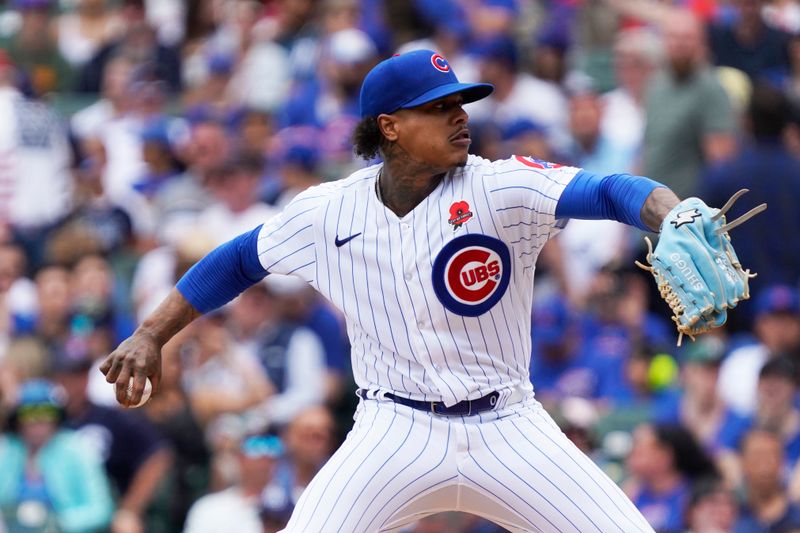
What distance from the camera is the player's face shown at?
15.5ft

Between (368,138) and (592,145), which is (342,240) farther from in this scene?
(592,145)

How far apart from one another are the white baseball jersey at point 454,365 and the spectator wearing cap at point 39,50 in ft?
29.5

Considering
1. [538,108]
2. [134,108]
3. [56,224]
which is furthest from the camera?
[134,108]

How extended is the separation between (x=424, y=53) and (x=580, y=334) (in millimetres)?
4041

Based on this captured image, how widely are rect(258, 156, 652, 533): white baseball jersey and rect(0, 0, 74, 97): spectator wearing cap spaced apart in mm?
9002

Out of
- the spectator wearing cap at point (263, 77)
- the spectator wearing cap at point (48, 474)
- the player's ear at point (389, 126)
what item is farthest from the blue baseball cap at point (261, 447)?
the spectator wearing cap at point (263, 77)

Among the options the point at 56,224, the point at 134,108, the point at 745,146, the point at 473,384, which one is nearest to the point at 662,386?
the point at 745,146

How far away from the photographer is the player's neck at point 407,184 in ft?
15.7

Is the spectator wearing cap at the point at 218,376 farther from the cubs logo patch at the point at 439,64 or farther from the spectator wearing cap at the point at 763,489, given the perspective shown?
the cubs logo patch at the point at 439,64

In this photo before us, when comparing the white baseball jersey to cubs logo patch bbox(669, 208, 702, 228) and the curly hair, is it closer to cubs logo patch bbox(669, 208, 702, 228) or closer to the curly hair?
the curly hair

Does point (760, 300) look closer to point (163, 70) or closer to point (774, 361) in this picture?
point (774, 361)

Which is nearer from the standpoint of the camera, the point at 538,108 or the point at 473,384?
the point at 473,384

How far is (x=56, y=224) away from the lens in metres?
11.1

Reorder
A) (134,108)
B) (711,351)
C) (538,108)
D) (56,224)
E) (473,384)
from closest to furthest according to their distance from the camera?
(473,384) → (711,351) → (538,108) → (56,224) → (134,108)
